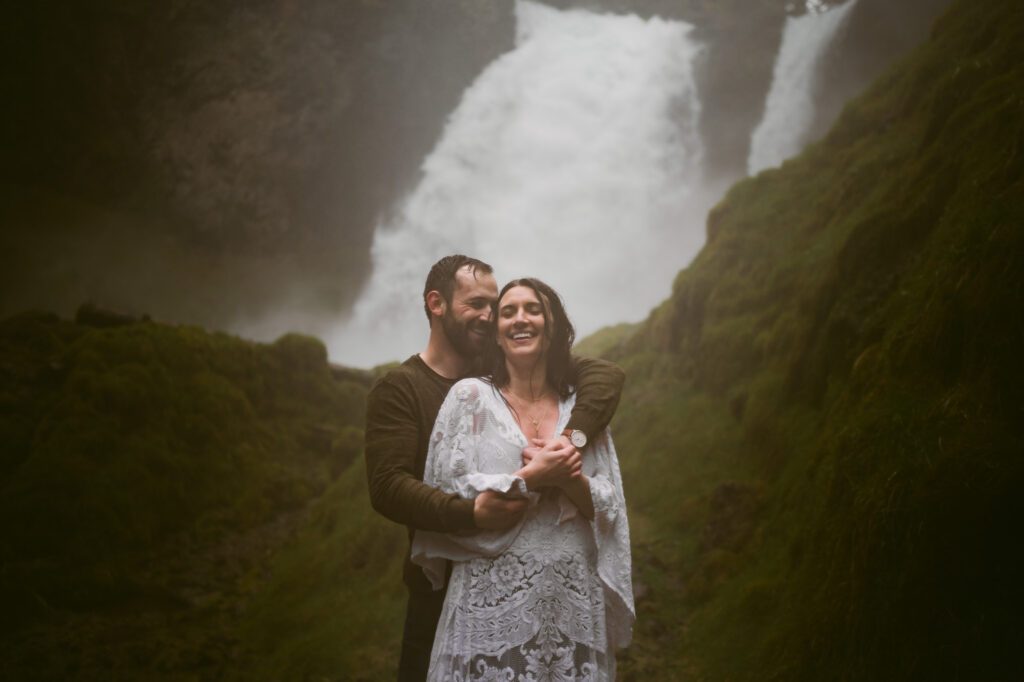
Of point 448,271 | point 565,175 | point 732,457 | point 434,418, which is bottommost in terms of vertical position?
point 434,418

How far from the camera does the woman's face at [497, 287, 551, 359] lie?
5.52 ft

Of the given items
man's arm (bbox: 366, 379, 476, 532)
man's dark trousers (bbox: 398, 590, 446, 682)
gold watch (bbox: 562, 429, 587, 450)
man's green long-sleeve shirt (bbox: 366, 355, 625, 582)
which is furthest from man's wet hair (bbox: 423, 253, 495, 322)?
man's dark trousers (bbox: 398, 590, 446, 682)

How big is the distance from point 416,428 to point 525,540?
19.8 inches

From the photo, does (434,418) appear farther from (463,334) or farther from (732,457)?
(732,457)

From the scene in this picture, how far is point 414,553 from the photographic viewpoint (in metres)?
1.60

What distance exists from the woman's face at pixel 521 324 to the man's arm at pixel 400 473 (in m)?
0.39

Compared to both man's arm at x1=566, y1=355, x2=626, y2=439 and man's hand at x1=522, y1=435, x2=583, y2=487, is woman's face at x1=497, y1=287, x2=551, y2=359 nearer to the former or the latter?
man's arm at x1=566, y1=355, x2=626, y2=439

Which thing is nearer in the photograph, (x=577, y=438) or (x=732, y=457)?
(x=577, y=438)

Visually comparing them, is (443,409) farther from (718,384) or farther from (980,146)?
(718,384)

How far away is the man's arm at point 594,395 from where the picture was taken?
160cm

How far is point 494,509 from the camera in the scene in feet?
4.71

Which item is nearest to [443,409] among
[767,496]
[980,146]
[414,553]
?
[414,553]

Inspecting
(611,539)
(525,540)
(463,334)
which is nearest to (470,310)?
(463,334)

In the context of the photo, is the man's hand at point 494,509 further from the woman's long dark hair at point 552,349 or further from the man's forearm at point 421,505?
the woman's long dark hair at point 552,349
